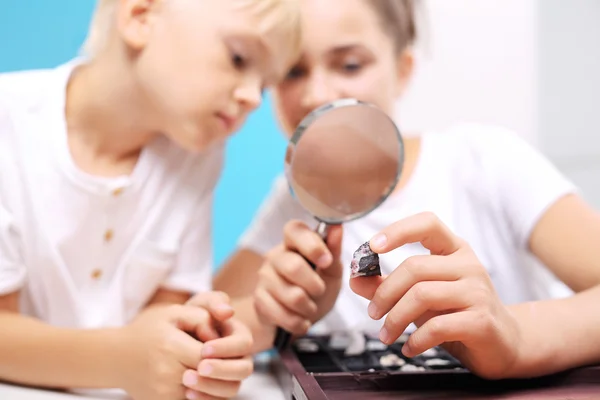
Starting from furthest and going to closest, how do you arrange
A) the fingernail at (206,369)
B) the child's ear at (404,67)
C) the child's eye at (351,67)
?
1. the child's ear at (404,67)
2. the child's eye at (351,67)
3. the fingernail at (206,369)

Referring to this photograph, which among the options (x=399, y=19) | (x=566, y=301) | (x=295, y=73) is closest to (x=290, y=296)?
(x=566, y=301)

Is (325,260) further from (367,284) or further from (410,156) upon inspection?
(410,156)

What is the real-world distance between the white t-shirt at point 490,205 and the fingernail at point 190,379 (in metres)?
0.28

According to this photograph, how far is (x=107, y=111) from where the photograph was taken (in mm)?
1060

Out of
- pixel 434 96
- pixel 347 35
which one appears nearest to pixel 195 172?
pixel 347 35

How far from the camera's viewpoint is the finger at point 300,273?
0.81 meters

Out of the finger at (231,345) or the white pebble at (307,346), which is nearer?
the finger at (231,345)

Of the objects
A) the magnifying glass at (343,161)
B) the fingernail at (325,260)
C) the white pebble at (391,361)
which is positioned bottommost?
the white pebble at (391,361)

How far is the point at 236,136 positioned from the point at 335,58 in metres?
0.37

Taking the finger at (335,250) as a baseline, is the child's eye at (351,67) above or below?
above

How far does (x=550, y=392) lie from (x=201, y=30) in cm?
69

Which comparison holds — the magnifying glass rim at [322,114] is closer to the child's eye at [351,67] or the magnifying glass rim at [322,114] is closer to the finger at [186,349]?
the finger at [186,349]

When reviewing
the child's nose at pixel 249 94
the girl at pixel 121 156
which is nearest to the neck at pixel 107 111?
the girl at pixel 121 156

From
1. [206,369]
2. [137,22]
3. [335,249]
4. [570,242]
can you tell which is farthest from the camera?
[137,22]
